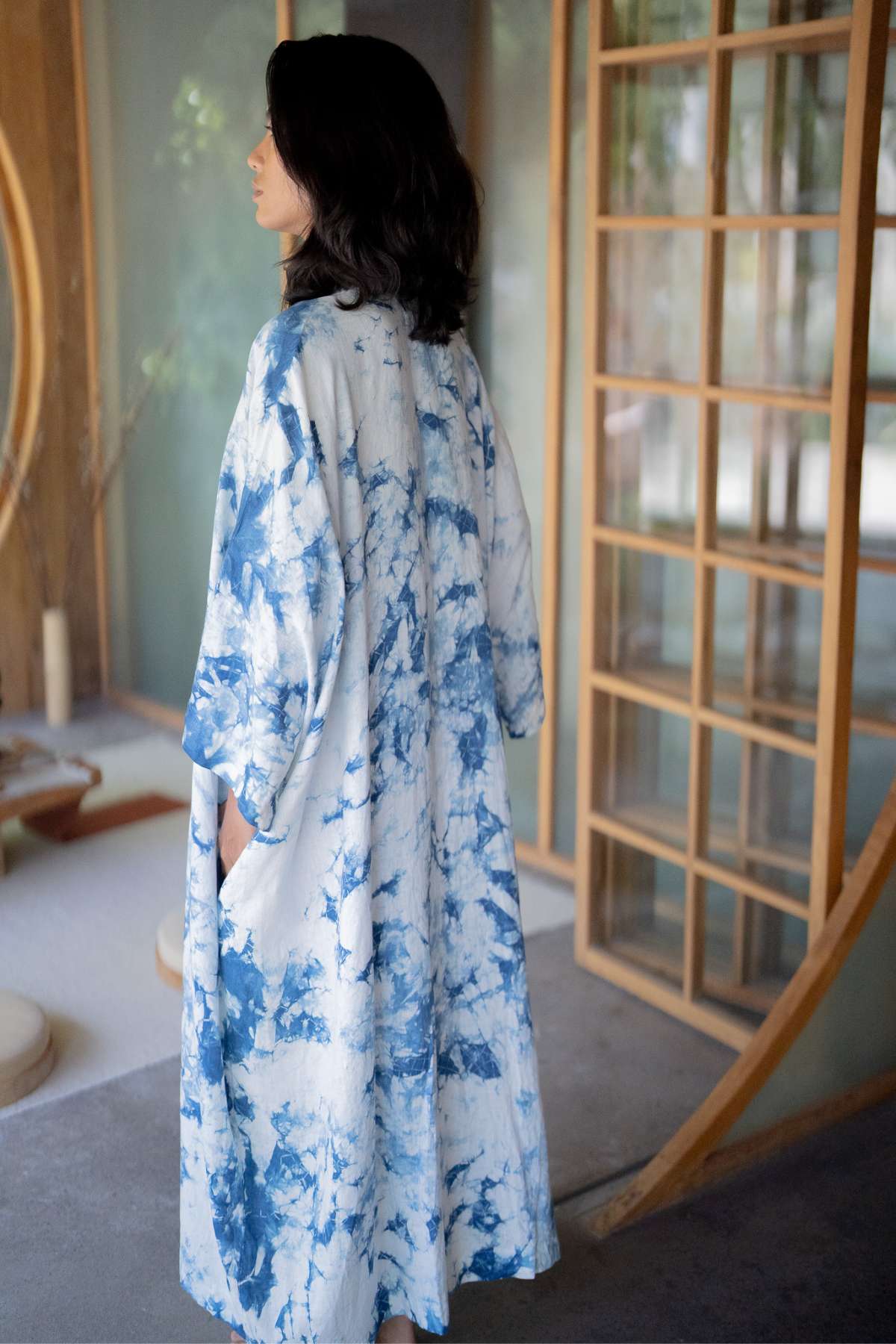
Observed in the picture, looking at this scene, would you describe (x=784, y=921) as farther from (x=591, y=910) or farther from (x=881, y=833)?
(x=591, y=910)

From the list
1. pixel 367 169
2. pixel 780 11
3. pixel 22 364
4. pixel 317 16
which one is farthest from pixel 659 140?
pixel 22 364

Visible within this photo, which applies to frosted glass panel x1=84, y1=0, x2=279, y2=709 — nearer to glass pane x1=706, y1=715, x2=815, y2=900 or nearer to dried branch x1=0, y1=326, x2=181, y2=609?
dried branch x1=0, y1=326, x2=181, y2=609

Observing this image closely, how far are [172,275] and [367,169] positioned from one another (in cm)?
250

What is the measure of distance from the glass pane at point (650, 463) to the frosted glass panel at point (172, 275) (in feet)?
4.05

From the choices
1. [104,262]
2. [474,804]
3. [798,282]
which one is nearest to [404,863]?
[474,804]

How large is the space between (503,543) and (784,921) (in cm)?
98

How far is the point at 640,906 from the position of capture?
2.73 metres

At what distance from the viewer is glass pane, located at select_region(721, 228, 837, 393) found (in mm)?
2213

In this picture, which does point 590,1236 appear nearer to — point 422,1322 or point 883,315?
point 422,1322

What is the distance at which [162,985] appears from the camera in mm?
2859

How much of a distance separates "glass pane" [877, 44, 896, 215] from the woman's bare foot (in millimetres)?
1680

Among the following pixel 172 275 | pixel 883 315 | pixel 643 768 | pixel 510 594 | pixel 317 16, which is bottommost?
pixel 643 768

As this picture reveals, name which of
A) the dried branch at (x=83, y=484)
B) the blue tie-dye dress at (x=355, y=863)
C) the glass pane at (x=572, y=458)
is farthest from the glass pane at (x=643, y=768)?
the dried branch at (x=83, y=484)

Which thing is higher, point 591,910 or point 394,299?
point 394,299
